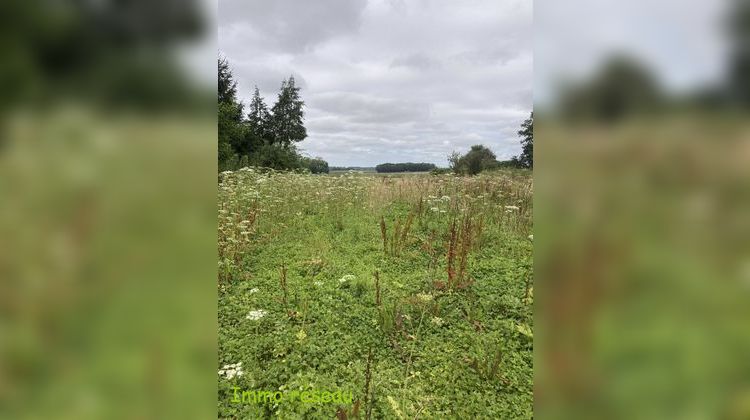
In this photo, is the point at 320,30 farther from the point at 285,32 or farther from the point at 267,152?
the point at 267,152

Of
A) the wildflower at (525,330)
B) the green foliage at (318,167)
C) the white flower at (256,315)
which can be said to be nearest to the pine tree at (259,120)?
the green foliage at (318,167)

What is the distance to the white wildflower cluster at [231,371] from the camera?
1.83 meters

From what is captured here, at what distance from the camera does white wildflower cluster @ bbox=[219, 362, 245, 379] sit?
1831 mm

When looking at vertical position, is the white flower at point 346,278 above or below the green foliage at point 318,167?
below

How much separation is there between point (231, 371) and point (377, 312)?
0.96 metres

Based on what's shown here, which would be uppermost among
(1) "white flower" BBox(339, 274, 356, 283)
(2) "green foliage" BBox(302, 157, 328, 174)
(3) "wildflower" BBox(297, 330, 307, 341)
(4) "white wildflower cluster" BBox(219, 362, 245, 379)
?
(2) "green foliage" BBox(302, 157, 328, 174)

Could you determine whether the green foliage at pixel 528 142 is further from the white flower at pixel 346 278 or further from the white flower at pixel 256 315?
the white flower at pixel 346 278
